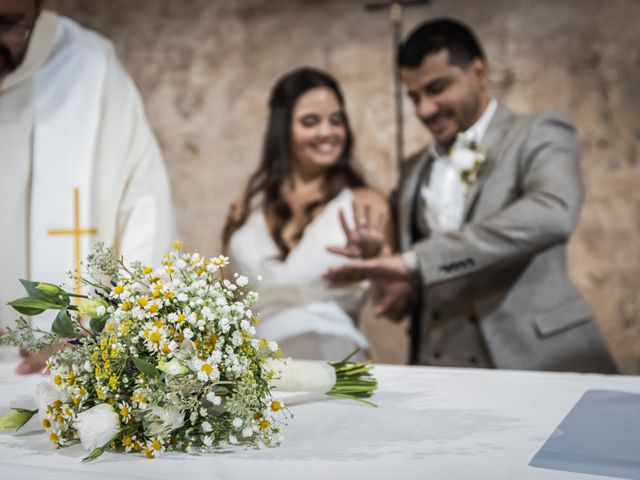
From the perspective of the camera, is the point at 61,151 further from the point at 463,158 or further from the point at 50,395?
the point at 50,395

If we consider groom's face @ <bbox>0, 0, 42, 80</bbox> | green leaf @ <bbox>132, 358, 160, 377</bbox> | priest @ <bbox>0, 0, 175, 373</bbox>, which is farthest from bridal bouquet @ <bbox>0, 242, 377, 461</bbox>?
groom's face @ <bbox>0, 0, 42, 80</bbox>

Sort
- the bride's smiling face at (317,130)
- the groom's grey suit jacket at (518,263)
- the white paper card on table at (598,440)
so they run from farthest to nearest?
the bride's smiling face at (317,130) < the groom's grey suit jacket at (518,263) < the white paper card on table at (598,440)

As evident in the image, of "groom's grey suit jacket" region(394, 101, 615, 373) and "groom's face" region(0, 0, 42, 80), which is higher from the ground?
"groom's face" region(0, 0, 42, 80)

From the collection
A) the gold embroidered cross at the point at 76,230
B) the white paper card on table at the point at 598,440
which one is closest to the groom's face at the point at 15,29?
the gold embroidered cross at the point at 76,230

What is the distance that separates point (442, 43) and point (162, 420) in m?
3.46

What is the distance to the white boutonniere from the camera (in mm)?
4297

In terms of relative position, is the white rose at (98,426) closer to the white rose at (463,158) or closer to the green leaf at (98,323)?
the green leaf at (98,323)

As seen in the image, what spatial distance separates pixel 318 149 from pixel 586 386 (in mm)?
2960

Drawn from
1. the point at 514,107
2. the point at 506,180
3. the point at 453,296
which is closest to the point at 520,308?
the point at 453,296

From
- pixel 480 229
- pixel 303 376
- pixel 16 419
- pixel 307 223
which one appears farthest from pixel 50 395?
pixel 307 223

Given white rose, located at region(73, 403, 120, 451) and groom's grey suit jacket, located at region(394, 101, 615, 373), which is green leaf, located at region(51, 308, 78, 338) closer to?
white rose, located at region(73, 403, 120, 451)

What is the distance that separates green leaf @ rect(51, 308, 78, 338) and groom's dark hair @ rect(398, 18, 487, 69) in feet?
10.9

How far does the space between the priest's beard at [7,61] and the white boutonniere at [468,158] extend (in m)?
2.17

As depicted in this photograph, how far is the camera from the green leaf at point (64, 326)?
4.97 feet
